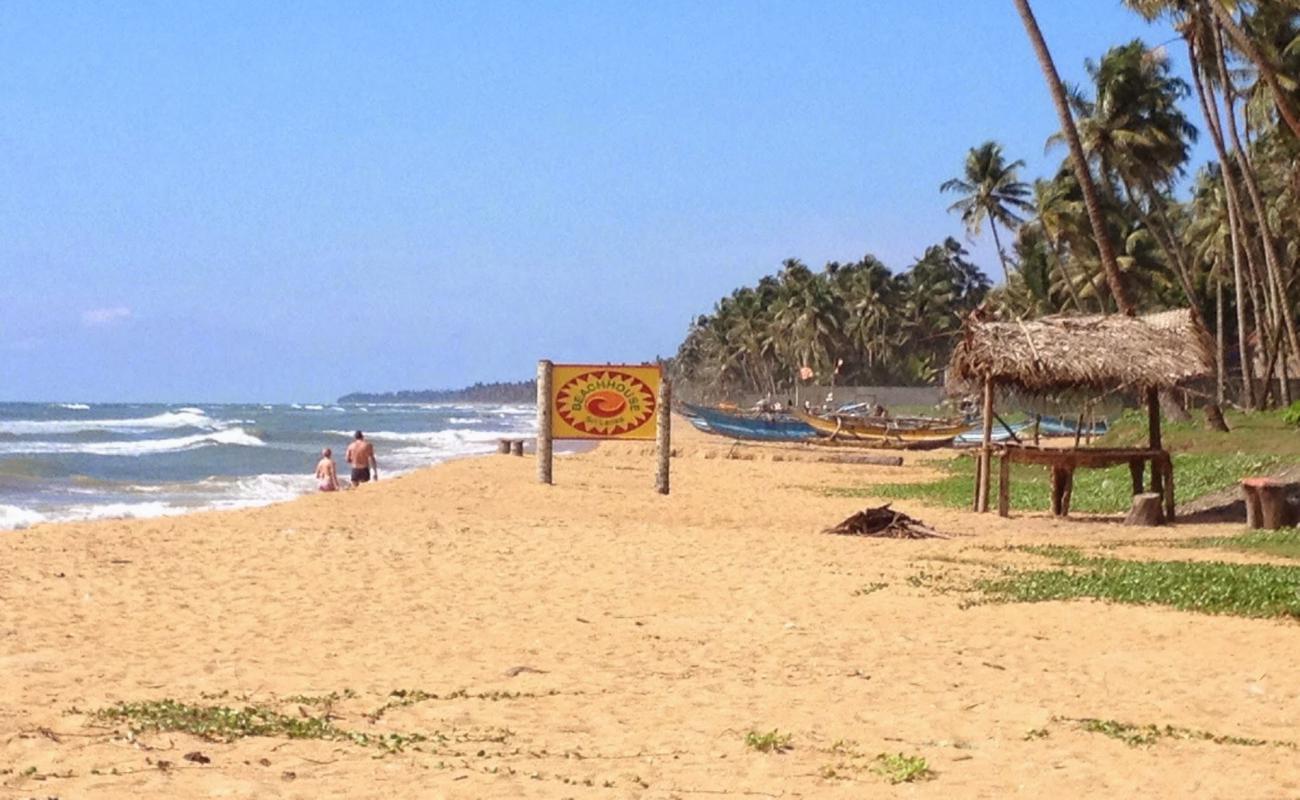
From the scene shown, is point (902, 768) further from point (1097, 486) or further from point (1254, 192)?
point (1254, 192)

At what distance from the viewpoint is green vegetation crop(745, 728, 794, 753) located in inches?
258

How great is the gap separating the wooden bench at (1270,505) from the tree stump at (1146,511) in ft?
4.91

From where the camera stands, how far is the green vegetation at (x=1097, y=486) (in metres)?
21.4

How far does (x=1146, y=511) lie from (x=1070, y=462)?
108 centimetres

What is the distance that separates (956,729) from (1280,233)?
4606 centimetres

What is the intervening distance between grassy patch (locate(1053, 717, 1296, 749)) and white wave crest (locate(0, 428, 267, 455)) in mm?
45338

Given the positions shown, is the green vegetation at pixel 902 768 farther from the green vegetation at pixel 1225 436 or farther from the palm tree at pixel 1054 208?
the palm tree at pixel 1054 208

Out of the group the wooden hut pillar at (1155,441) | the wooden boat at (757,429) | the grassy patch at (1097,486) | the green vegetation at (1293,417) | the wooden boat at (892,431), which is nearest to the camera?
the wooden hut pillar at (1155,441)

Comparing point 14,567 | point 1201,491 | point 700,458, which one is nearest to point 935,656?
point 14,567

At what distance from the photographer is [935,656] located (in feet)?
29.5

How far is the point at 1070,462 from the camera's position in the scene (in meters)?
18.5

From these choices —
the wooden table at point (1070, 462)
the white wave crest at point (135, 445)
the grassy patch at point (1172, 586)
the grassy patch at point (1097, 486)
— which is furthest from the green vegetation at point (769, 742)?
the white wave crest at point (135, 445)

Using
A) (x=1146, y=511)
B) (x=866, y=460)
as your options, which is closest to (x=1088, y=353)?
(x=1146, y=511)

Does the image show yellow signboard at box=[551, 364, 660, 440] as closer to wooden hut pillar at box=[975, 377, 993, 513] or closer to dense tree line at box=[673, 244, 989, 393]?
wooden hut pillar at box=[975, 377, 993, 513]
